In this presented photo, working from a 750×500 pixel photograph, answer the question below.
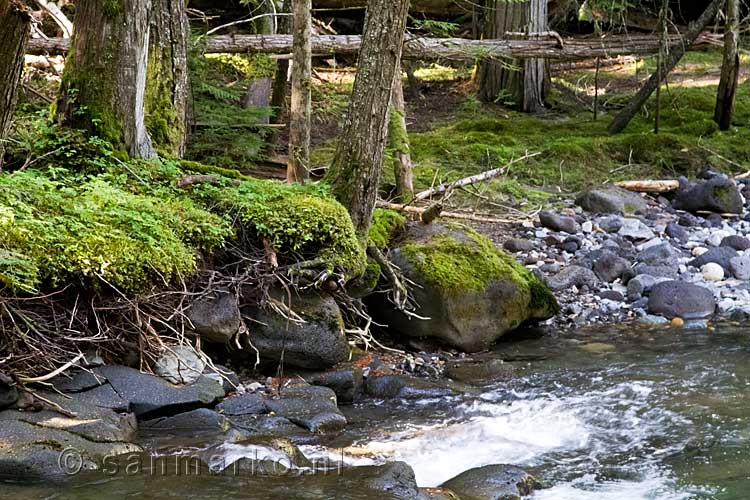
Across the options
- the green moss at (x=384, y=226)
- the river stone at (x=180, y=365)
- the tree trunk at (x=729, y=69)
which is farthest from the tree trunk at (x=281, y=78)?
the tree trunk at (x=729, y=69)

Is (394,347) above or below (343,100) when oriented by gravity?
below

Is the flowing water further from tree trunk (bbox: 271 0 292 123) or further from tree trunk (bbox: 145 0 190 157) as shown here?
tree trunk (bbox: 271 0 292 123)

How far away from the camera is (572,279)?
9461 mm

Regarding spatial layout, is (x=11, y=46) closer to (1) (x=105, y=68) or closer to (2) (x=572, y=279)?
Answer: (1) (x=105, y=68)

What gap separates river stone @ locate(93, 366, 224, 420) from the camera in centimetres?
523

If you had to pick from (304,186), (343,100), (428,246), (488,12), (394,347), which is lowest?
(394,347)

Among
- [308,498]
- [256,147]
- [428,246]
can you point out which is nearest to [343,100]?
[256,147]

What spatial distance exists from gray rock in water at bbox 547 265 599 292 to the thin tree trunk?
3031mm

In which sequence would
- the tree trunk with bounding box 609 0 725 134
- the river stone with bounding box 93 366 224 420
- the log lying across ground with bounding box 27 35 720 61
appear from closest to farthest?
the river stone with bounding box 93 366 224 420
the log lying across ground with bounding box 27 35 720 61
the tree trunk with bounding box 609 0 725 134

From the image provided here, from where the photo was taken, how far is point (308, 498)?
4297mm

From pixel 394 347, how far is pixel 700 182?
6969 mm

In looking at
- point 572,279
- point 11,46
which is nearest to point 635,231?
point 572,279

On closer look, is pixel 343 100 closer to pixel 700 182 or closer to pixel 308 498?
pixel 700 182

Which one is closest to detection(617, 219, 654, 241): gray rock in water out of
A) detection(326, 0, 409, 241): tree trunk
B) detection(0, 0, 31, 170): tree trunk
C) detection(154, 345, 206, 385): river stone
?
detection(326, 0, 409, 241): tree trunk
